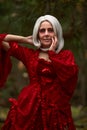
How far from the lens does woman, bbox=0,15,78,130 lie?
5766 mm

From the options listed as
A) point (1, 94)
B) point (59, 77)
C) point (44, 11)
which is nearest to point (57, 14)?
point (44, 11)

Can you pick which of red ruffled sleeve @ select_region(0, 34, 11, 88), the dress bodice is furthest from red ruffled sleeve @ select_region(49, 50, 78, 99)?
red ruffled sleeve @ select_region(0, 34, 11, 88)

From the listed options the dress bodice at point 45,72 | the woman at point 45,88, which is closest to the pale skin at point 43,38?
the woman at point 45,88

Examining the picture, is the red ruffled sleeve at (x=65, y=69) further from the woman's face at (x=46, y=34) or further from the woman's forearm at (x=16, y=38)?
the woman's forearm at (x=16, y=38)

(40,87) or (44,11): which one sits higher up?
(44,11)

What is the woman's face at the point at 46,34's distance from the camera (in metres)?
5.88

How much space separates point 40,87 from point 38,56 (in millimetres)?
373

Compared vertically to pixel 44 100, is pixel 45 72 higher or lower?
higher

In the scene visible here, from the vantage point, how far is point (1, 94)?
11508 mm

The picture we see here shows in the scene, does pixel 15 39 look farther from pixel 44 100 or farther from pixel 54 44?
A: pixel 44 100

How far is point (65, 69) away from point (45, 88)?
0.37m

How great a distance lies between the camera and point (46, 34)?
5859mm

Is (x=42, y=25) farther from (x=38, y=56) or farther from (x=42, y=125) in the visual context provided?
(x=42, y=125)

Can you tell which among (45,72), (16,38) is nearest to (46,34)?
(16,38)
